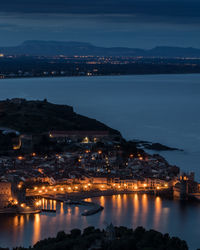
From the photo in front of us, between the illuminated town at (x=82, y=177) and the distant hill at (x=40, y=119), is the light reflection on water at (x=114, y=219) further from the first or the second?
the distant hill at (x=40, y=119)

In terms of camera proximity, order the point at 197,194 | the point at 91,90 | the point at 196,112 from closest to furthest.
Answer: the point at 197,194, the point at 196,112, the point at 91,90

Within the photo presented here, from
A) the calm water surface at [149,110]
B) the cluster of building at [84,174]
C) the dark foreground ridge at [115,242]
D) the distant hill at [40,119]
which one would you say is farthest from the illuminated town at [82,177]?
the distant hill at [40,119]

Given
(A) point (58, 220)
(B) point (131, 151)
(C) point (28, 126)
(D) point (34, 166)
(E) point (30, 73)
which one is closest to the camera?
(A) point (58, 220)

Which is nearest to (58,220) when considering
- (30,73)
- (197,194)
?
(197,194)

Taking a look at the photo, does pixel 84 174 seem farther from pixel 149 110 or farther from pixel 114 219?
pixel 149 110

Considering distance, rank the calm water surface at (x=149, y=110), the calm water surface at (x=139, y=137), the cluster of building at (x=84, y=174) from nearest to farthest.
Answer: the calm water surface at (x=139, y=137), the cluster of building at (x=84, y=174), the calm water surface at (x=149, y=110)

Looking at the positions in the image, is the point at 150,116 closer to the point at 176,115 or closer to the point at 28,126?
the point at 176,115
